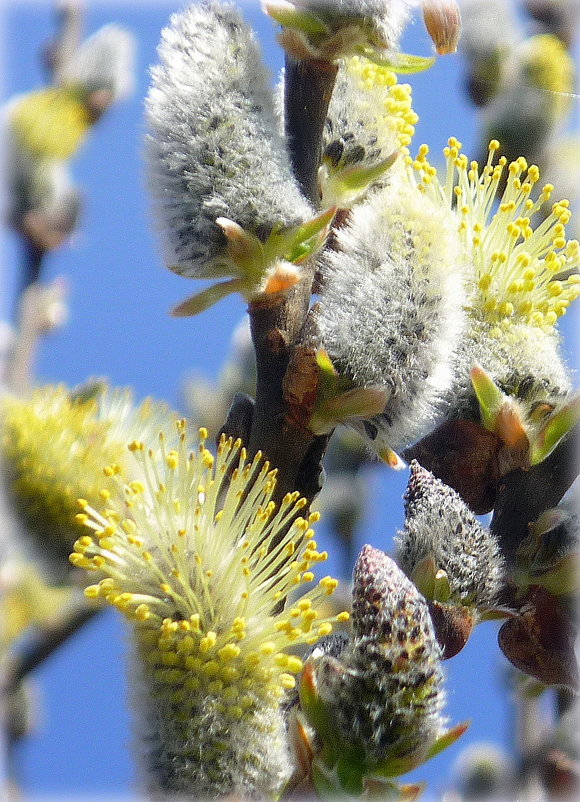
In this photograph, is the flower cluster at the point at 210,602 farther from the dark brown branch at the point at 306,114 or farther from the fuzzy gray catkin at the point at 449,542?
the dark brown branch at the point at 306,114

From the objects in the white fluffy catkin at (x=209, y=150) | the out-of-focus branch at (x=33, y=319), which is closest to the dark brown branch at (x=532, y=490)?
the white fluffy catkin at (x=209, y=150)

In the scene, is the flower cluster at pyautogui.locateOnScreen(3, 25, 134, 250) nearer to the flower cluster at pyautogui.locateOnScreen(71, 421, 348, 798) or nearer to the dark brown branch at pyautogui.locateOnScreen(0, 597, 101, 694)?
the dark brown branch at pyautogui.locateOnScreen(0, 597, 101, 694)

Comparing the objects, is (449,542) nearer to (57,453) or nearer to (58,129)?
(57,453)

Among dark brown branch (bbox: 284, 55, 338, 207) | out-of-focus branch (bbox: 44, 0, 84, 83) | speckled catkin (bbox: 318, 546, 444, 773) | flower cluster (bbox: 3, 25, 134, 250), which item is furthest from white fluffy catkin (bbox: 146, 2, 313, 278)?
out-of-focus branch (bbox: 44, 0, 84, 83)

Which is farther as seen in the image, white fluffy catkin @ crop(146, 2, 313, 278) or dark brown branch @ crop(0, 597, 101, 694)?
dark brown branch @ crop(0, 597, 101, 694)

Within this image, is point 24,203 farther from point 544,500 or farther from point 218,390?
point 544,500
